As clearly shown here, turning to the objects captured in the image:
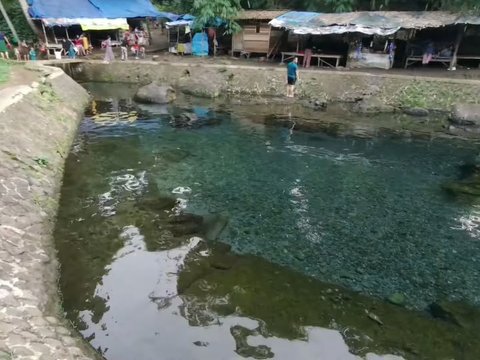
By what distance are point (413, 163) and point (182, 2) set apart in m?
26.1

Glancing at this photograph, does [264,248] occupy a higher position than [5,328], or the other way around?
[5,328]

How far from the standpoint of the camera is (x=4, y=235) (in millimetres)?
9094

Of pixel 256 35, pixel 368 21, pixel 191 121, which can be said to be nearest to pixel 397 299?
pixel 191 121

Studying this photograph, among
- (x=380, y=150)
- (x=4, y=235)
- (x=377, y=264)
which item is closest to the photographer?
(x=4, y=235)

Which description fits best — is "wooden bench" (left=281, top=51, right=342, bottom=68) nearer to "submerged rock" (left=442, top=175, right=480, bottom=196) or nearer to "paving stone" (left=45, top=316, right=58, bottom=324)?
"submerged rock" (left=442, top=175, right=480, bottom=196)

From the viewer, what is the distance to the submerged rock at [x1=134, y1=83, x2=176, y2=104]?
2605 centimetres

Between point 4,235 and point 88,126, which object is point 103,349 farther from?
point 88,126

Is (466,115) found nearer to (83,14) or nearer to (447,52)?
(447,52)

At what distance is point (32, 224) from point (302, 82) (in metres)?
20.3

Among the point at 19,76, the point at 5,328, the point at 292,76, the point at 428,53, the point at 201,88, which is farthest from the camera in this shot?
the point at 201,88

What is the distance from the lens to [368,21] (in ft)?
84.6

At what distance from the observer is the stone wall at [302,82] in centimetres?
2411

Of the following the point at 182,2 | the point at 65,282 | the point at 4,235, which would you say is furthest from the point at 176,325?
the point at 182,2

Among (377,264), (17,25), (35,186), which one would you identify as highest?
(17,25)
